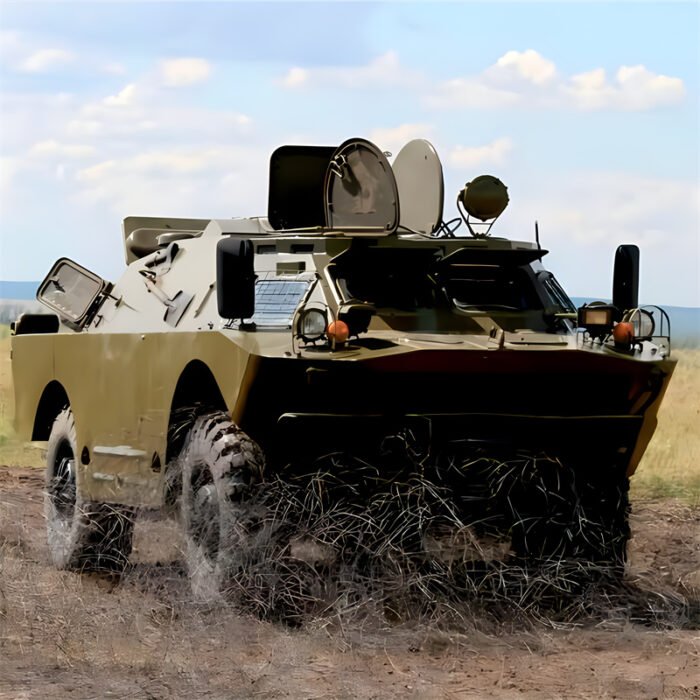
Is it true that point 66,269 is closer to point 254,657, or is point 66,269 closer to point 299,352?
point 299,352

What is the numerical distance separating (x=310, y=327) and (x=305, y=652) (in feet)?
5.25

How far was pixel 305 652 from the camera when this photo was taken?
6.48 metres

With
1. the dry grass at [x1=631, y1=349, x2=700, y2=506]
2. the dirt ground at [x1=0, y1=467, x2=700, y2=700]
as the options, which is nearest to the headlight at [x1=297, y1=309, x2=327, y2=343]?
the dirt ground at [x1=0, y1=467, x2=700, y2=700]

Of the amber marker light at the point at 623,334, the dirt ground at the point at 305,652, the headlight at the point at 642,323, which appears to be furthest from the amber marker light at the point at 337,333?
the headlight at the point at 642,323

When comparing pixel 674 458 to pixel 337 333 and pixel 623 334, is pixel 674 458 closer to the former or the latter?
pixel 623 334

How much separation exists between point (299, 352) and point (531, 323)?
1725mm

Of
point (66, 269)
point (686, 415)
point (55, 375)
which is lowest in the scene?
point (686, 415)

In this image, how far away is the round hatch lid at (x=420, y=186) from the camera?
925 centimetres

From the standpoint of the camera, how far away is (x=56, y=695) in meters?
5.83

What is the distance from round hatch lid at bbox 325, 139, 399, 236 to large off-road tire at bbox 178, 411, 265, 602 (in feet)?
4.96

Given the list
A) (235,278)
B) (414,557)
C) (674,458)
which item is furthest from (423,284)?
(674,458)

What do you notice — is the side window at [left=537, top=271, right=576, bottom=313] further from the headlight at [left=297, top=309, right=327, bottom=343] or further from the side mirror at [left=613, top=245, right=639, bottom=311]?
the headlight at [left=297, top=309, right=327, bottom=343]

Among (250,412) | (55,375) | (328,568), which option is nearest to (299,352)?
(250,412)

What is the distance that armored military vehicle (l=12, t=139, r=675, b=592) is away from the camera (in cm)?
709
